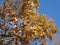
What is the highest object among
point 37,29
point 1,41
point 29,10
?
point 29,10

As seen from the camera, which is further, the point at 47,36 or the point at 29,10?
the point at 47,36

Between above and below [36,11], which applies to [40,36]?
below

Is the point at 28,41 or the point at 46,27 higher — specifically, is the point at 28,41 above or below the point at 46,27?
below

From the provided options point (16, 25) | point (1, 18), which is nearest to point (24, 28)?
point (16, 25)

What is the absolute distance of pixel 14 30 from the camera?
14500 mm

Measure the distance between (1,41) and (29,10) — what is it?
9.74ft

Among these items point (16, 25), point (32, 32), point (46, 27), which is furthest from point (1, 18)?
point (46, 27)

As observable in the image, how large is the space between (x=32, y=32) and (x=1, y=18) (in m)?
2.39

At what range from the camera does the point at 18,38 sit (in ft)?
48.4

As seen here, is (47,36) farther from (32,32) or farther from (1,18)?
(1,18)

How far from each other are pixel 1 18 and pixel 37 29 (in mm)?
2630

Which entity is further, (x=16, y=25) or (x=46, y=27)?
(x=46, y=27)

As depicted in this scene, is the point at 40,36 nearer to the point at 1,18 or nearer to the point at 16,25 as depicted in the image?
the point at 16,25

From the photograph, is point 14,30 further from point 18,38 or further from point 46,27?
point 46,27
